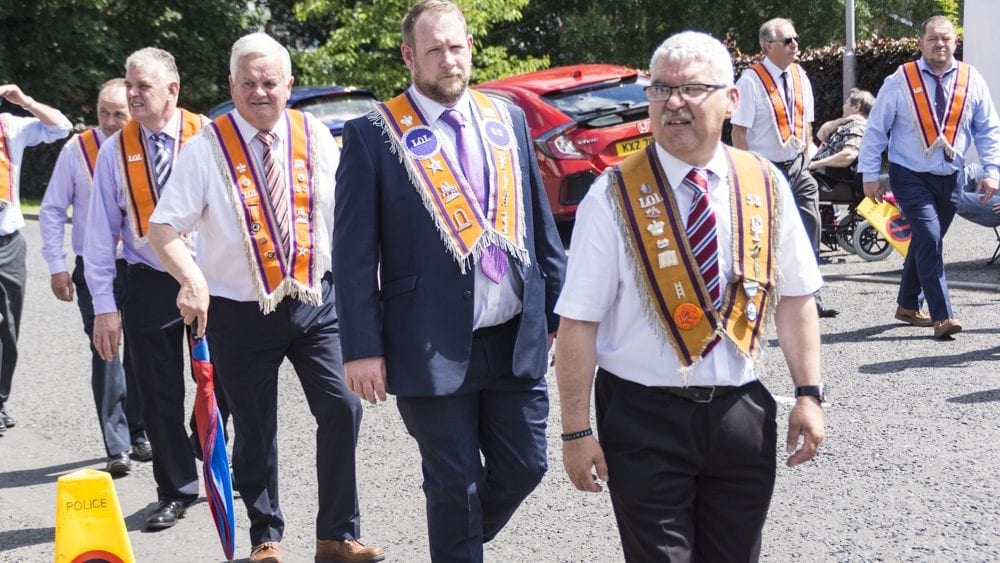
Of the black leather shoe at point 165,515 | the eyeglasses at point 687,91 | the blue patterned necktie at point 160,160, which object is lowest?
the black leather shoe at point 165,515

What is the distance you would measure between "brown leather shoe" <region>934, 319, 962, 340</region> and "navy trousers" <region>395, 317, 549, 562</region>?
4.89 meters

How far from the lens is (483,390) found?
4.21 m

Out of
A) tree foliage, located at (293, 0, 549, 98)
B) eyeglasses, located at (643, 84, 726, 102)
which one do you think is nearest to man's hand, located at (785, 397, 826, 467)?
eyeglasses, located at (643, 84, 726, 102)

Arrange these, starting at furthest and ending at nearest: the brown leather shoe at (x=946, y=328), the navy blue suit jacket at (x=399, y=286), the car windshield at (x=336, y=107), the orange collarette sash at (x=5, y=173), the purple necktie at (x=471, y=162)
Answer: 1. the car windshield at (x=336, y=107)
2. the brown leather shoe at (x=946, y=328)
3. the orange collarette sash at (x=5, y=173)
4. the purple necktie at (x=471, y=162)
5. the navy blue suit jacket at (x=399, y=286)

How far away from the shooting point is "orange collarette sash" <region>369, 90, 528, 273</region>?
4109 mm

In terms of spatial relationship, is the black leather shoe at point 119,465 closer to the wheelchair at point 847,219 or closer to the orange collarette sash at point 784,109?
the orange collarette sash at point 784,109

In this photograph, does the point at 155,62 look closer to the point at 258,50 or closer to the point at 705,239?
the point at 258,50

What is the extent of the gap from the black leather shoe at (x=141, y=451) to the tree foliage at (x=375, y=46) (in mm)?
15621

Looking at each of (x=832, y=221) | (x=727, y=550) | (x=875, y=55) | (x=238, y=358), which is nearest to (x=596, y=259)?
(x=727, y=550)

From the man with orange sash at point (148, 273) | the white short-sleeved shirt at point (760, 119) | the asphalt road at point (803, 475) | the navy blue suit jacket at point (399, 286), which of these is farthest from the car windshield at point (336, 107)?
the navy blue suit jacket at point (399, 286)

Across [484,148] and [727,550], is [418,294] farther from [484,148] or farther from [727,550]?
[727,550]

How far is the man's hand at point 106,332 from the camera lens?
19.2 feet

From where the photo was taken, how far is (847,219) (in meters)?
12.3

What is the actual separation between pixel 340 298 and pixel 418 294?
24 centimetres
